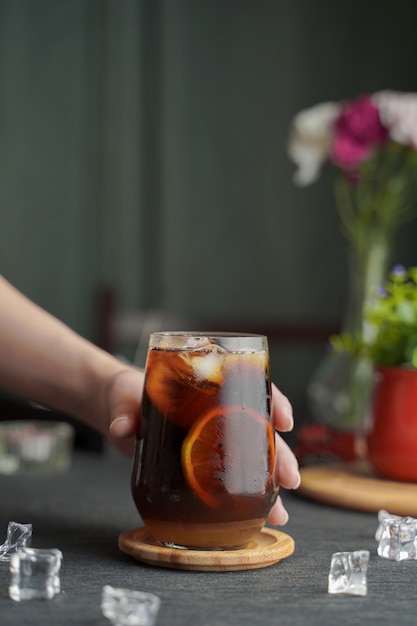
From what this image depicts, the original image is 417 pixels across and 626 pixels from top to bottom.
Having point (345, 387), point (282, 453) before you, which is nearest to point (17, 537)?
point (282, 453)

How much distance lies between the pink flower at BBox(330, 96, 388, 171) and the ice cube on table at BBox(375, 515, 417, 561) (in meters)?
1.02

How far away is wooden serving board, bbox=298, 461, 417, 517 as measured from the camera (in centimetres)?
110

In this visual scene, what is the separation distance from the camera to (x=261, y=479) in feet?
2.66

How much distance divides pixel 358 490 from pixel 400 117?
81cm

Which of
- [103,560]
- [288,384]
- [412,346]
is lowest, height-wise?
[288,384]

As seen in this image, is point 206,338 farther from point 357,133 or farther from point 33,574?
point 357,133

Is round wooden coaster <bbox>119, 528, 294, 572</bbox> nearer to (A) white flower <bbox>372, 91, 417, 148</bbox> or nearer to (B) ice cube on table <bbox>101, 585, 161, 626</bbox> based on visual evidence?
(B) ice cube on table <bbox>101, 585, 161, 626</bbox>

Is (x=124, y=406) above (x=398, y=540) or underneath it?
above

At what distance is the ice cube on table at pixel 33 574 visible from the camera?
68cm

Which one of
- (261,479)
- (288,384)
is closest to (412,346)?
(261,479)

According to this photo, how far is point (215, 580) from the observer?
763mm

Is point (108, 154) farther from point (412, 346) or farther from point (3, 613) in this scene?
point (3, 613)

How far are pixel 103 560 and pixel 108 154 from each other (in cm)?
326

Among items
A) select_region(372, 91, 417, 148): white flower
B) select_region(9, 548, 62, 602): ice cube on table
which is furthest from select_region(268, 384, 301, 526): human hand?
select_region(372, 91, 417, 148): white flower
